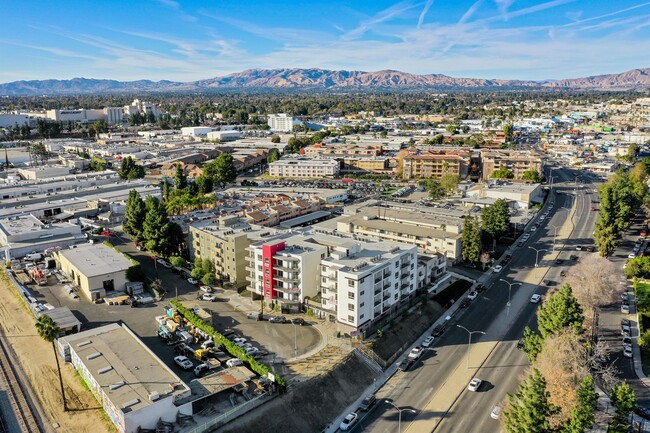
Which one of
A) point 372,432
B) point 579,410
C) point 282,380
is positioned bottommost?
point 372,432

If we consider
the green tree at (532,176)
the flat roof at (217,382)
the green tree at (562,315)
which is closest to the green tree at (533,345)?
the green tree at (562,315)

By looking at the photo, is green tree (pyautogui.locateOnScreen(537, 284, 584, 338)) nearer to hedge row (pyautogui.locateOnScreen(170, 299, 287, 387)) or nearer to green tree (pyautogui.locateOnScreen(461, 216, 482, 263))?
hedge row (pyautogui.locateOnScreen(170, 299, 287, 387))

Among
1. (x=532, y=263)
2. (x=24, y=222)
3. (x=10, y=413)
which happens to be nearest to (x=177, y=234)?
(x=24, y=222)

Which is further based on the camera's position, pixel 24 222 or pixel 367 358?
pixel 24 222

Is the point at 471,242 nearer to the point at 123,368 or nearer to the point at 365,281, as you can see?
the point at 365,281

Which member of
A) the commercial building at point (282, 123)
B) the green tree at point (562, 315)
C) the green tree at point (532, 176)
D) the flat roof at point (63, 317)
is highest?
the commercial building at point (282, 123)

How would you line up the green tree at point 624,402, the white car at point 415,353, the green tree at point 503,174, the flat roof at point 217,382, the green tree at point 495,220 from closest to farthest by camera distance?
the green tree at point 624,402
the flat roof at point 217,382
the white car at point 415,353
the green tree at point 495,220
the green tree at point 503,174

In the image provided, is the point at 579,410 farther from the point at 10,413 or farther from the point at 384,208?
the point at 384,208

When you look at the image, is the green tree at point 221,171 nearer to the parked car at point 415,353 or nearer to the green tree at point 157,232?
the green tree at point 157,232
